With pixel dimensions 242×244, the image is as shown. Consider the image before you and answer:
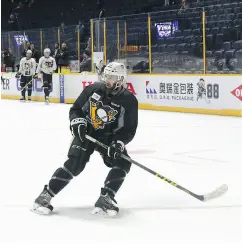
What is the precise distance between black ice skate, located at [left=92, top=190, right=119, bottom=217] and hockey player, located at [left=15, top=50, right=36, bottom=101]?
1077cm

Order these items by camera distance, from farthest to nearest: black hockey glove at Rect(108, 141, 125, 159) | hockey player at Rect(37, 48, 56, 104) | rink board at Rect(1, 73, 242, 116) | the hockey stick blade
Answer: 1. hockey player at Rect(37, 48, 56, 104)
2. rink board at Rect(1, 73, 242, 116)
3. the hockey stick blade
4. black hockey glove at Rect(108, 141, 125, 159)

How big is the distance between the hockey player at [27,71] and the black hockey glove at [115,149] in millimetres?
10768

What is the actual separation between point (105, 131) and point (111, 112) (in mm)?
137

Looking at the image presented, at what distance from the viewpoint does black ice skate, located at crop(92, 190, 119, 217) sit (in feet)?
10.1

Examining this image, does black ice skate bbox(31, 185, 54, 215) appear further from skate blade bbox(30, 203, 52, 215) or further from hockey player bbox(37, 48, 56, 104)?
hockey player bbox(37, 48, 56, 104)

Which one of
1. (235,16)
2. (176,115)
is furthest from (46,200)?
(235,16)

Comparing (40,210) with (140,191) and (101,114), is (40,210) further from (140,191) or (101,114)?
(140,191)

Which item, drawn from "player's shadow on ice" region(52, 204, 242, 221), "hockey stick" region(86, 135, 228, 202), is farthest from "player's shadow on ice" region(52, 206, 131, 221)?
"hockey stick" region(86, 135, 228, 202)

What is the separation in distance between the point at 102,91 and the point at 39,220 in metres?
0.81

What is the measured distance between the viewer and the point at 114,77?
317cm

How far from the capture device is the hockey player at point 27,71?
44.7 feet

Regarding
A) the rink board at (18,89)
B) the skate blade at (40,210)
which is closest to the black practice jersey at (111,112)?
the skate blade at (40,210)

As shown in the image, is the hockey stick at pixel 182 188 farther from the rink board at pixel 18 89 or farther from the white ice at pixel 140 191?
the rink board at pixel 18 89

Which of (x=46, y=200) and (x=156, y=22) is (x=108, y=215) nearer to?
(x=46, y=200)
